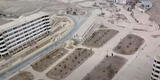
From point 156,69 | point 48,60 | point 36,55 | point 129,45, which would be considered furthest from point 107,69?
point 36,55

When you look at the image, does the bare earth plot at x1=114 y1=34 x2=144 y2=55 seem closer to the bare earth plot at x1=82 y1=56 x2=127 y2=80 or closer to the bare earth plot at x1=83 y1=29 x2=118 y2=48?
the bare earth plot at x1=82 y1=56 x2=127 y2=80

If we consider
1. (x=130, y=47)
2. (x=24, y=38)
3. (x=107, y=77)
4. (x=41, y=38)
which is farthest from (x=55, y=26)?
(x=107, y=77)

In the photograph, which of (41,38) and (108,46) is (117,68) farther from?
(41,38)

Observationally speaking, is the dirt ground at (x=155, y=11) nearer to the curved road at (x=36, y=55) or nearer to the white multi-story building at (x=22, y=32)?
the curved road at (x=36, y=55)

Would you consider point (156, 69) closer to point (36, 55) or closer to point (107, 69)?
point (107, 69)

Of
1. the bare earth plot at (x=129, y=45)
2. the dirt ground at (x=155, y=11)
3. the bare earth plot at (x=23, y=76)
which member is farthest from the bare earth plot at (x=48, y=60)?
the dirt ground at (x=155, y=11)

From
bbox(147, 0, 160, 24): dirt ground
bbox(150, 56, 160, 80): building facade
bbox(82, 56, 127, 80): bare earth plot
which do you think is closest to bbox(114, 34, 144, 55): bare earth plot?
bbox(82, 56, 127, 80): bare earth plot
